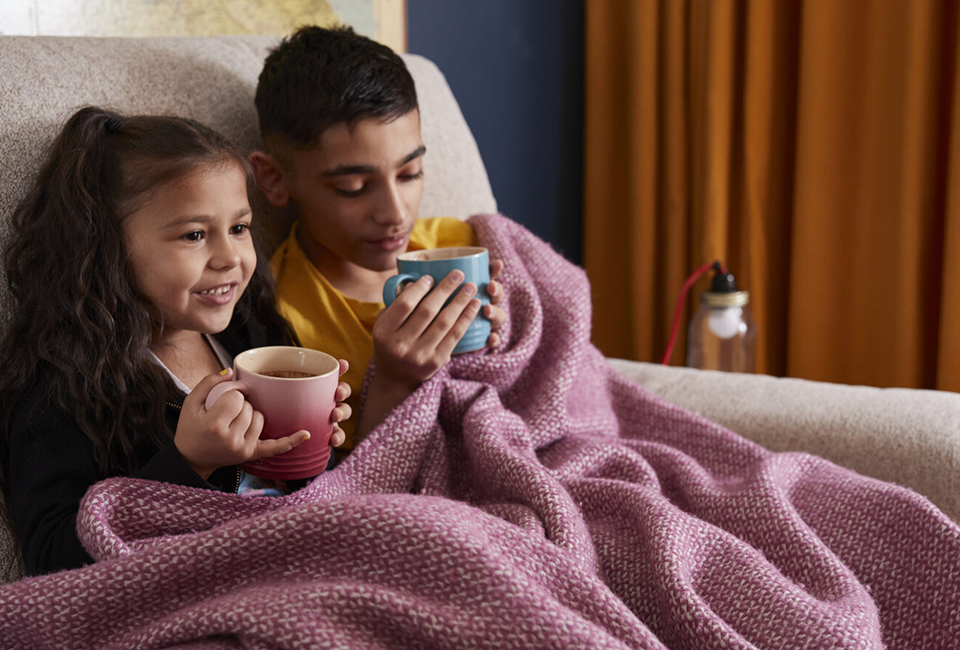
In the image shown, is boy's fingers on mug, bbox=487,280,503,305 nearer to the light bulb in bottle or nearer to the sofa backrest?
the sofa backrest

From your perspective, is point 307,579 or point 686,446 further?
point 686,446

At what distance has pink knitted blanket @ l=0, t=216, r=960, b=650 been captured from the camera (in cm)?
61

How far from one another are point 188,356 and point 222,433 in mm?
261

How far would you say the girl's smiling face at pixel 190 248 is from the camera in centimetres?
83

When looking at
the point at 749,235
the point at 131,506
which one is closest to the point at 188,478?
the point at 131,506

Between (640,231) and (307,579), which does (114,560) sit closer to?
(307,579)

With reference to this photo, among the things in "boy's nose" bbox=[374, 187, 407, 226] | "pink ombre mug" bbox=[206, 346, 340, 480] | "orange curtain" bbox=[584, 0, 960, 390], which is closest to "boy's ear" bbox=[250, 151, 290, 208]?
"boy's nose" bbox=[374, 187, 407, 226]

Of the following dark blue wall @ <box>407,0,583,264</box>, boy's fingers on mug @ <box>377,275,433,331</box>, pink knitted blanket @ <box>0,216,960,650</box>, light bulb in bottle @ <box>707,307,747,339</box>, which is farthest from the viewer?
dark blue wall @ <box>407,0,583,264</box>

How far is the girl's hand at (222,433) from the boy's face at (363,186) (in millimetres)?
374

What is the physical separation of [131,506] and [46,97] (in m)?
0.47

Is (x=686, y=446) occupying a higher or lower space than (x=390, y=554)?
lower

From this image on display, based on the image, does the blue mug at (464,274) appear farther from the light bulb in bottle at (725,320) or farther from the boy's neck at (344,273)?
the light bulb in bottle at (725,320)

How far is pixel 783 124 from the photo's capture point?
77.1 inches

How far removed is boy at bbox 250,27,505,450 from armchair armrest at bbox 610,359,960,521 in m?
0.37
